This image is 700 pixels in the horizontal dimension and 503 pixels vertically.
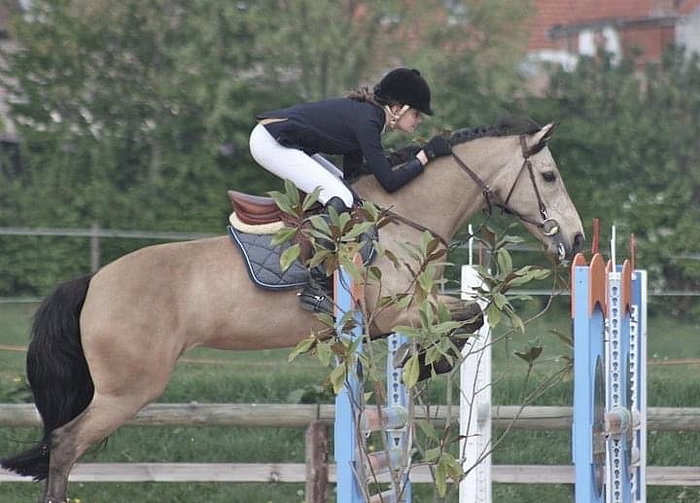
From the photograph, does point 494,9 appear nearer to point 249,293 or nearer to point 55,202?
point 55,202

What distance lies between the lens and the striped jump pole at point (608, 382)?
4430mm

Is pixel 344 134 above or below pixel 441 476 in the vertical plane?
above

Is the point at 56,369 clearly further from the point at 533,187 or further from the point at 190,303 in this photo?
the point at 533,187

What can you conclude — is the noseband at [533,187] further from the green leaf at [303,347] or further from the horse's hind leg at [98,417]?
the green leaf at [303,347]

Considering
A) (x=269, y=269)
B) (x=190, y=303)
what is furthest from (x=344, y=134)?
(x=190, y=303)

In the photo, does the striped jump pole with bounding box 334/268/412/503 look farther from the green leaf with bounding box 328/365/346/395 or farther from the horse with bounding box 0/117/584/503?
the horse with bounding box 0/117/584/503

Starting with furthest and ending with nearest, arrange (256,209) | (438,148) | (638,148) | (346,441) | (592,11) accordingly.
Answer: (592,11) → (638,148) → (438,148) → (256,209) → (346,441)

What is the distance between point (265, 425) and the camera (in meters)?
6.03

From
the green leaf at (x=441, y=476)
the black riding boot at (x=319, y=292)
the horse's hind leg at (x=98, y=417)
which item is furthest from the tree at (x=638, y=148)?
the green leaf at (x=441, y=476)

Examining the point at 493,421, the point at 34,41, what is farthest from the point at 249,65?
the point at 493,421

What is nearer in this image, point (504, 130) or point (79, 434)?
point (79, 434)

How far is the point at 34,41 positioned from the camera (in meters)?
10.7

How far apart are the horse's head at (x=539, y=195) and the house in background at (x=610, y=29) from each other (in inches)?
246

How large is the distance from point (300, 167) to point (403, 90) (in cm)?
47
